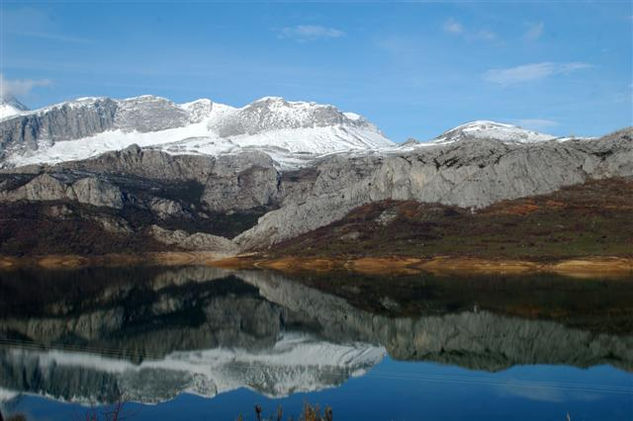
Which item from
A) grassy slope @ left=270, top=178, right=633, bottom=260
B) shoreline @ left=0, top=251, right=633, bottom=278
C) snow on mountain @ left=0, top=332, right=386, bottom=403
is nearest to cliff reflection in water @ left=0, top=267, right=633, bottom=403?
snow on mountain @ left=0, top=332, right=386, bottom=403

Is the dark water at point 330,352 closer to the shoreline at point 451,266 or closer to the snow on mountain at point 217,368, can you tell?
the snow on mountain at point 217,368

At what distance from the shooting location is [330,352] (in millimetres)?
64750

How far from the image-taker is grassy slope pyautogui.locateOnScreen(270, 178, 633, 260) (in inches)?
6088

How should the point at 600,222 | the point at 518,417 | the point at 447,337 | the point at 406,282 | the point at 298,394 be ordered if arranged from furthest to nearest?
1. the point at 600,222
2. the point at 406,282
3. the point at 447,337
4. the point at 298,394
5. the point at 518,417

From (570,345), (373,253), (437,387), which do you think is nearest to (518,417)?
(437,387)

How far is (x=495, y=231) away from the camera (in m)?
178

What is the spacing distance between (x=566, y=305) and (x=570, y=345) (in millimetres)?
24720

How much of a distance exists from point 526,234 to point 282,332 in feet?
349

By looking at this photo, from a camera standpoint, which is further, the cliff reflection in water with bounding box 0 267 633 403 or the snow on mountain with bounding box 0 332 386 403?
the cliff reflection in water with bounding box 0 267 633 403

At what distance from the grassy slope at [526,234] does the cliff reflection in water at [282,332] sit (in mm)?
35848

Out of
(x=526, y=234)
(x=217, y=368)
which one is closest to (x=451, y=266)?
(x=526, y=234)

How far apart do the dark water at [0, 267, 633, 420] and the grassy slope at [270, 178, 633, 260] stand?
40551 mm

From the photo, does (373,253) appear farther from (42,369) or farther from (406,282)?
(42,369)

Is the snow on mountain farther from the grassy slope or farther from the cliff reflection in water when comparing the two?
the grassy slope
